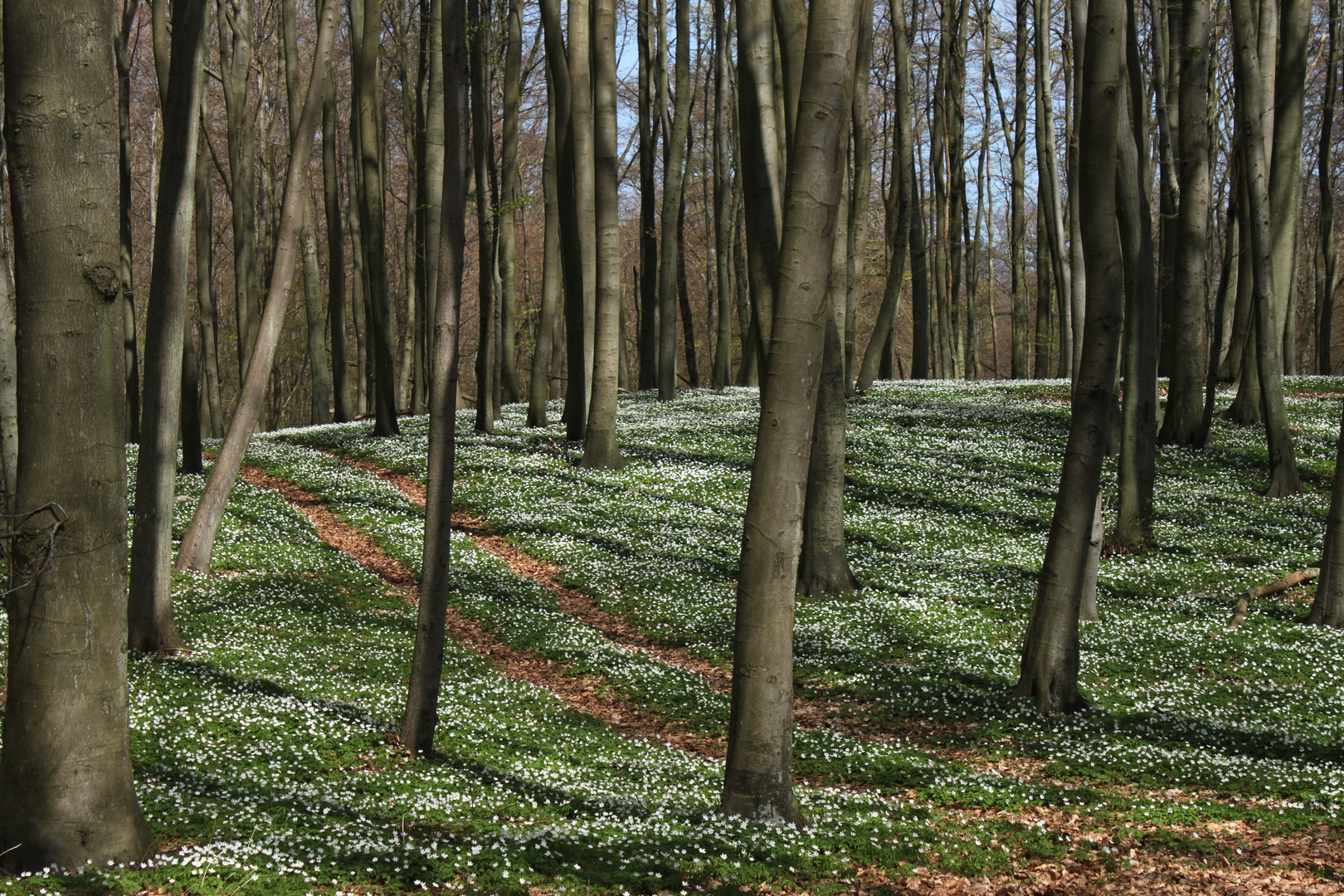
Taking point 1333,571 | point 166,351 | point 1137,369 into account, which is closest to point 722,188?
point 1137,369

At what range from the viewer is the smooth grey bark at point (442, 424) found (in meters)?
7.59

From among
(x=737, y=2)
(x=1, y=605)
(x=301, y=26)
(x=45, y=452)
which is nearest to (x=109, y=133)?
(x=45, y=452)

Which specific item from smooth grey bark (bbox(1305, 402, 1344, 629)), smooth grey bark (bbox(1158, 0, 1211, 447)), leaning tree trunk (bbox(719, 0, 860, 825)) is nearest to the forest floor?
smooth grey bark (bbox(1305, 402, 1344, 629))

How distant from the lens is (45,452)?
4.69 m

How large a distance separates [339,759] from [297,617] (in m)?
5.02

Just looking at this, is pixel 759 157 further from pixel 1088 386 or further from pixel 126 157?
pixel 126 157

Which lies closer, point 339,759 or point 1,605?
point 339,759

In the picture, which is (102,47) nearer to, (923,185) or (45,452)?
(45,452)

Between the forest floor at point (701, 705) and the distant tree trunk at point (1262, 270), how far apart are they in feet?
3.09

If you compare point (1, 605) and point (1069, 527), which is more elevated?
point (1069, 527)

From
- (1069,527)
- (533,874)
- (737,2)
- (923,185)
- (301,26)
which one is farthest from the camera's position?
(923,185)

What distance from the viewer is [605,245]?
19.5 metres

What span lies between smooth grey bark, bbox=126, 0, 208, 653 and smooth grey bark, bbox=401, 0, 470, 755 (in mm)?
3774

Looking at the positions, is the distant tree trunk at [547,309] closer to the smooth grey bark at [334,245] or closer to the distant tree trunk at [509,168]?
the distant tree trunk at [509,168]
